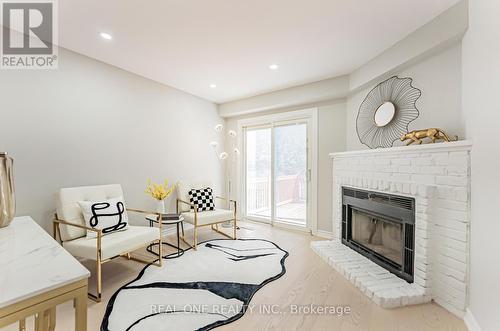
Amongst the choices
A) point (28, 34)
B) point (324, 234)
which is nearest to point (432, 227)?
point (324, 234)

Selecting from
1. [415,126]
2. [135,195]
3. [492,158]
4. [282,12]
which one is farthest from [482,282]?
[135,195]

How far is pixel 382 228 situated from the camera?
102 inches

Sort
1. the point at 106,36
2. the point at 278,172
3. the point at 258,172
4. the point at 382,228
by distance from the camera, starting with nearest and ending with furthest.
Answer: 1. the point at 106,36
2. the point at 382,228
3. the point at 278,172
4. the point at 258,172

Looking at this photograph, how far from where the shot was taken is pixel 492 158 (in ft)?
4.92

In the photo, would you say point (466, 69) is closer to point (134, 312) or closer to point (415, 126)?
point (415, 126)

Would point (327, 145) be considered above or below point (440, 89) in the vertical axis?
below

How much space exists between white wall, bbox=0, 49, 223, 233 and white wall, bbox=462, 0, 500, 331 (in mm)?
3618

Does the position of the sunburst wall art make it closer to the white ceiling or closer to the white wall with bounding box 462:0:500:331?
the white ceiling

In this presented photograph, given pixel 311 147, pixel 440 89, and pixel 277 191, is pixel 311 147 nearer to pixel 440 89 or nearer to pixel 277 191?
pixel 277 191

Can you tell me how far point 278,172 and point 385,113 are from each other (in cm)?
205

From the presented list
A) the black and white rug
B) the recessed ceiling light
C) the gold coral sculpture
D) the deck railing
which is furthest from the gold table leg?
the deck railing

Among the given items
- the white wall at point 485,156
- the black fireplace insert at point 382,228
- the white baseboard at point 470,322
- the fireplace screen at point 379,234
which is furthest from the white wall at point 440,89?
the white baseboard at point 470,322

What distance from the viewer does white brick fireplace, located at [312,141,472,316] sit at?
5.94ft

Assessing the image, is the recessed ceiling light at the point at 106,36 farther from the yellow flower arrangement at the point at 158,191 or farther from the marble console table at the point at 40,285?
the marble console table at the point at 40,285
